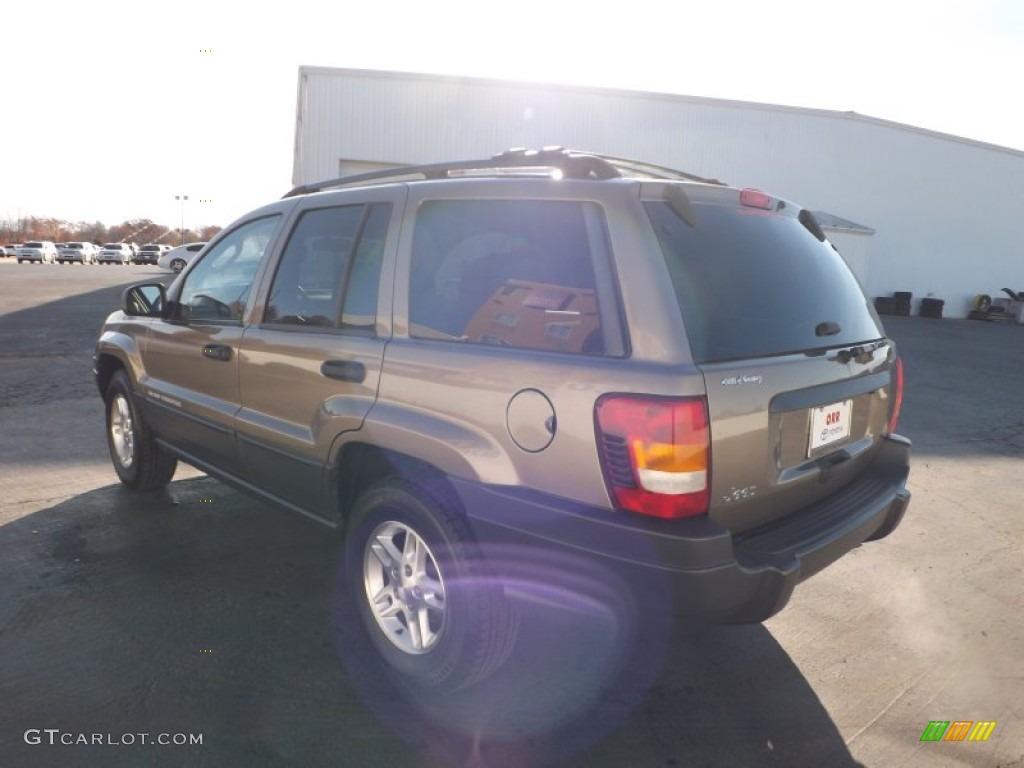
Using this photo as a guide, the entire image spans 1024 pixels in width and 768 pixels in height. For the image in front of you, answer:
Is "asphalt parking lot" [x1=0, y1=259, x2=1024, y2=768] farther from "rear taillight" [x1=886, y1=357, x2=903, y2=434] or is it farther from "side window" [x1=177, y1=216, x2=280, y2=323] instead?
"side window" [x1=177, y1=216, x2=280, y2=323]

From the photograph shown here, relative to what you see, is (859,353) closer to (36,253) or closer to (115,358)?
(115,358)

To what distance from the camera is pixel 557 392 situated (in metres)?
2.17

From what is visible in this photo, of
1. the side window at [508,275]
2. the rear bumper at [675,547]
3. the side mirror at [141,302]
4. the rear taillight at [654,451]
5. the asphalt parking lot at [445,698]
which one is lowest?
the asphalt parking lot at [445,698]

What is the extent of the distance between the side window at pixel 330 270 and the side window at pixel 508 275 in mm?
250

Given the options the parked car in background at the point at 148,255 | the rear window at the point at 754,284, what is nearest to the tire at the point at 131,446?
the rear window at the point at 754,284

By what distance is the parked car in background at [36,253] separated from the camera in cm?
4575

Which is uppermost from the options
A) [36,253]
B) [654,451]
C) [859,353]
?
[36,253]

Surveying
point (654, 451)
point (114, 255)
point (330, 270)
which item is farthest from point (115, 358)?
point (114, 255)

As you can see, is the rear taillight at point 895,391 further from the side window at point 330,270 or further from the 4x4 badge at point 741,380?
the side window at point 330,270

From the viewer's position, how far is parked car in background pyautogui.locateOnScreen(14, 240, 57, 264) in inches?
1801

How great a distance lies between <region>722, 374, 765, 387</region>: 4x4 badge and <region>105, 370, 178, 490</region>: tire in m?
3.65

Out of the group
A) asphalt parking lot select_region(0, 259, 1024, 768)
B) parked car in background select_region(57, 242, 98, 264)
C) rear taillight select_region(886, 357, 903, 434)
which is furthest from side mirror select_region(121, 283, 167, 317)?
parked car in background select_region(57, 242, 98, 264)

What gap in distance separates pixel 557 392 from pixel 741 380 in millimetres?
569

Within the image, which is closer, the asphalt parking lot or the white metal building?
the asphalt parking lot
